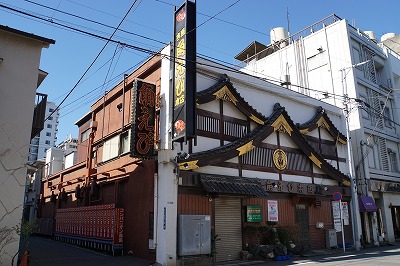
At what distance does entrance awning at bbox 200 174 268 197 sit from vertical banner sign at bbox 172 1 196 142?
246cm

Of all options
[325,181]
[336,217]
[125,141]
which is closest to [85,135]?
[125,141]

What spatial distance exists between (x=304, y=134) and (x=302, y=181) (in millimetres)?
3056

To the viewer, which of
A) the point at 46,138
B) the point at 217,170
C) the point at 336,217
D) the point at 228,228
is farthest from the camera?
the point at 46,138

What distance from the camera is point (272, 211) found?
18.4m

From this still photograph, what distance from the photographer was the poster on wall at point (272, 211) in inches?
719

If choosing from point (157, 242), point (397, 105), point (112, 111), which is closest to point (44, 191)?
point (112, 111)

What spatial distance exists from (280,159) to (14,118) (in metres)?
13.7

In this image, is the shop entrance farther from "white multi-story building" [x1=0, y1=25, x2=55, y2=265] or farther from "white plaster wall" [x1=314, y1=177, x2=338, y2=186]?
"white multi-story building" [x1=0, y1=25, x2=55, y2=265]

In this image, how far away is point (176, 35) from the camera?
1595cm

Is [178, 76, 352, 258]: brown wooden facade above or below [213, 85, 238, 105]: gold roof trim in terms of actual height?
below

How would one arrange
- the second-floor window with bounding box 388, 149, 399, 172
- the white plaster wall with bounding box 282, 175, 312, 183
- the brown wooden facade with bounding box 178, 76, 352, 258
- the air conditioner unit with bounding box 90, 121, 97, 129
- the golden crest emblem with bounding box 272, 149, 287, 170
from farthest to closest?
the second-floor window with bounding box 388, 149, 399, 172
the air conditioner unit with bounding box 90, 121, 97, 129
the white plaster wall with bounding box 282, 175, 312, 183
the golden crest emblem with bounding box 272, 149, 287, 170
the brown wooden facade with bounding box 178, 76, 352, 258

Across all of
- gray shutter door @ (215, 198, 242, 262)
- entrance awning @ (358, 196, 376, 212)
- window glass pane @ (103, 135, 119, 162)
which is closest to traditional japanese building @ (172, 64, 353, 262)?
gray shutter door @ (215, 198, 242, 262)

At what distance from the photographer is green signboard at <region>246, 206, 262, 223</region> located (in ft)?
55.9

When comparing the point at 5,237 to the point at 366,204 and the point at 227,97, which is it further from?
the point at 366,204
